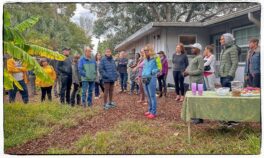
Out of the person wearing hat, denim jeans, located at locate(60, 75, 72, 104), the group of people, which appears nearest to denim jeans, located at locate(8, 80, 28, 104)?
the group of people

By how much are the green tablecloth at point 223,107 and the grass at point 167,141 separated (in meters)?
0.34

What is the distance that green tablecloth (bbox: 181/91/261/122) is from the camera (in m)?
4.25

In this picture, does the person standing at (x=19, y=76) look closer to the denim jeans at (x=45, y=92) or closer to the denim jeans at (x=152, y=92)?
the denim jeans at (x=45, y=92)

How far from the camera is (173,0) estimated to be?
433 centimetres

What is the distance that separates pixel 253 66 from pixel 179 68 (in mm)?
2157

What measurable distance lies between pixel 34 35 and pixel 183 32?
202 inches

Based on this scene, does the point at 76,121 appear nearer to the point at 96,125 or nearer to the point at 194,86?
the point at 96,125

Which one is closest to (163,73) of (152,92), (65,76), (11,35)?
(152,92)

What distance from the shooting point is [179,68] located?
684 centimetres

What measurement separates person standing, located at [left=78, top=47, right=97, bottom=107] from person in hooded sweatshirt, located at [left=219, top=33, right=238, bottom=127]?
2.79 m

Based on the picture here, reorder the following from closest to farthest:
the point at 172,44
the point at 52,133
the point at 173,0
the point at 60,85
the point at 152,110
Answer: the point at 173,0, the point at 52,133, the point at 152,110, the point at 60,85, the point at 172,44

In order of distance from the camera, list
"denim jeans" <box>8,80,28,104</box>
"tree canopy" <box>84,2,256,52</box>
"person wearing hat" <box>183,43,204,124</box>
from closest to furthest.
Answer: "tree canopy" <box>84,2,256,52</box> < "person wearing hat" <box>183,43,204,124</box> < "denim jeans" <box>8,80,28,104</box>

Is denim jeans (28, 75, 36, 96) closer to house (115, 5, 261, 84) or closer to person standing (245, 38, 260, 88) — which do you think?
house (115, 5, 261, 84)

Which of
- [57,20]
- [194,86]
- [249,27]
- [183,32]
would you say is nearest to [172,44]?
[183,32]
